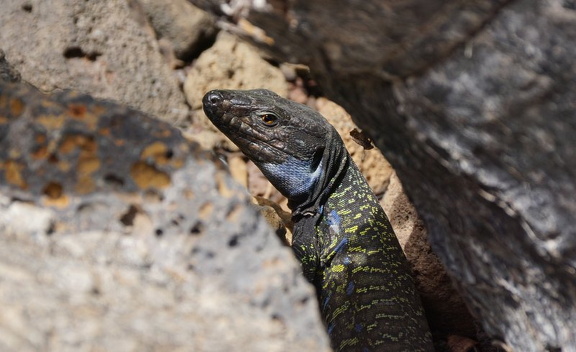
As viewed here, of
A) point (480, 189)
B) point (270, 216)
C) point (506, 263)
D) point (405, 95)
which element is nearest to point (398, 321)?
point (270, 216)

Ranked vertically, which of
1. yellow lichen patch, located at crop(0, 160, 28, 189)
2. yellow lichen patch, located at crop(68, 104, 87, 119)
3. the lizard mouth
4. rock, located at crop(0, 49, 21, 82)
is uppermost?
yellow lichen patch, located at crop(68, 104, 87, 119)

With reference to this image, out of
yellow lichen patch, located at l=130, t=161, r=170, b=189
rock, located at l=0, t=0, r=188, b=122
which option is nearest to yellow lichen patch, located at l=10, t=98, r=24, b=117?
yellow lichen patch, located at l=130, t=161, r=170, b=189

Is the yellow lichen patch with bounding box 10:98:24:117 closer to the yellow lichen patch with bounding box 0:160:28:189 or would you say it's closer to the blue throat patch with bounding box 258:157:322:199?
the yellow lichen patch with bounding box 0:160:28:189

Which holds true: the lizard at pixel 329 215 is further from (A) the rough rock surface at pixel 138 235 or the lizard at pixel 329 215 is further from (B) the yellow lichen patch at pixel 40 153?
(B) the yellow lichen patch at pixel 40 153

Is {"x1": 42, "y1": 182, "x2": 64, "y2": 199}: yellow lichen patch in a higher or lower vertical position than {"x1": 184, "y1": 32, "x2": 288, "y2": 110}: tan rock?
higher

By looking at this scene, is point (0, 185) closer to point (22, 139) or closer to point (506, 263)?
point (22, 139)

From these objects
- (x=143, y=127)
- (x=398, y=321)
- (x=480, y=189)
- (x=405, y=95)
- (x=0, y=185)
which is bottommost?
(x=398, y=321)

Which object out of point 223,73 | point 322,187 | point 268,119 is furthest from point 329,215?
point 223,73
